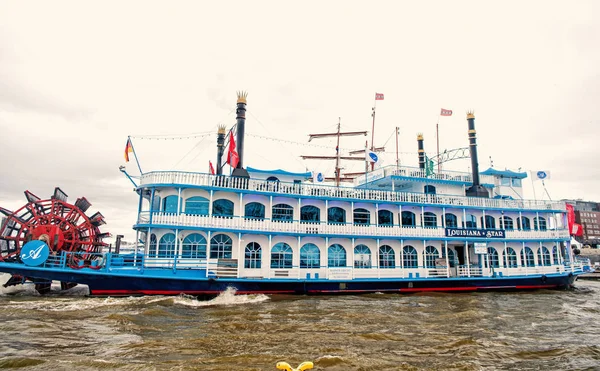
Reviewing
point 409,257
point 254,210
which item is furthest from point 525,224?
point 254,210

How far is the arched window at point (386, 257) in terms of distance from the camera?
20.5 m

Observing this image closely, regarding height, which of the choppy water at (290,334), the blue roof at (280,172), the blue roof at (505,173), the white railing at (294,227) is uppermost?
the blue roof at (505,173)

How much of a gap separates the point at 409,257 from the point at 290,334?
12617 millimetres

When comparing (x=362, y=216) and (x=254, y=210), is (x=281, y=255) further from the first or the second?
(x=362, y=216)

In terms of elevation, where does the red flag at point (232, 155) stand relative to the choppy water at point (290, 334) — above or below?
above

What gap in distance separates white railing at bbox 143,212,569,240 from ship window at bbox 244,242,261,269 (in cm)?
101

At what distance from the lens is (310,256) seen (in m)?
19.2

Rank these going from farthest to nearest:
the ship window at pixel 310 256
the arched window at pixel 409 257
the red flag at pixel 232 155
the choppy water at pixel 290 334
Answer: the arched window at pixel 409 257 < the ship window at pixel 310 256 < the red flag at pixel 232 155 < the choppy water at pixel 290 334

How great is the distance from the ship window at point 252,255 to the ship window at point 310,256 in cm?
226

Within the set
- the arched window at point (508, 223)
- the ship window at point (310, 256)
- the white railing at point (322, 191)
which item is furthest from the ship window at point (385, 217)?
the arched window at point (508, 223)

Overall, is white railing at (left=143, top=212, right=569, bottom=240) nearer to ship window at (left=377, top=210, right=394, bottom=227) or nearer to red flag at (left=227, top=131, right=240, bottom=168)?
ship window at (left=377, top=210, right=394, bottom=227)

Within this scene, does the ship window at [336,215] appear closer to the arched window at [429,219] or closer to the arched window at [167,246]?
the arched window at [429,219]

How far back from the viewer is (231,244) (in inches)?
704

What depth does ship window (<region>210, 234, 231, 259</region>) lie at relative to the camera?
17547 millimetres
